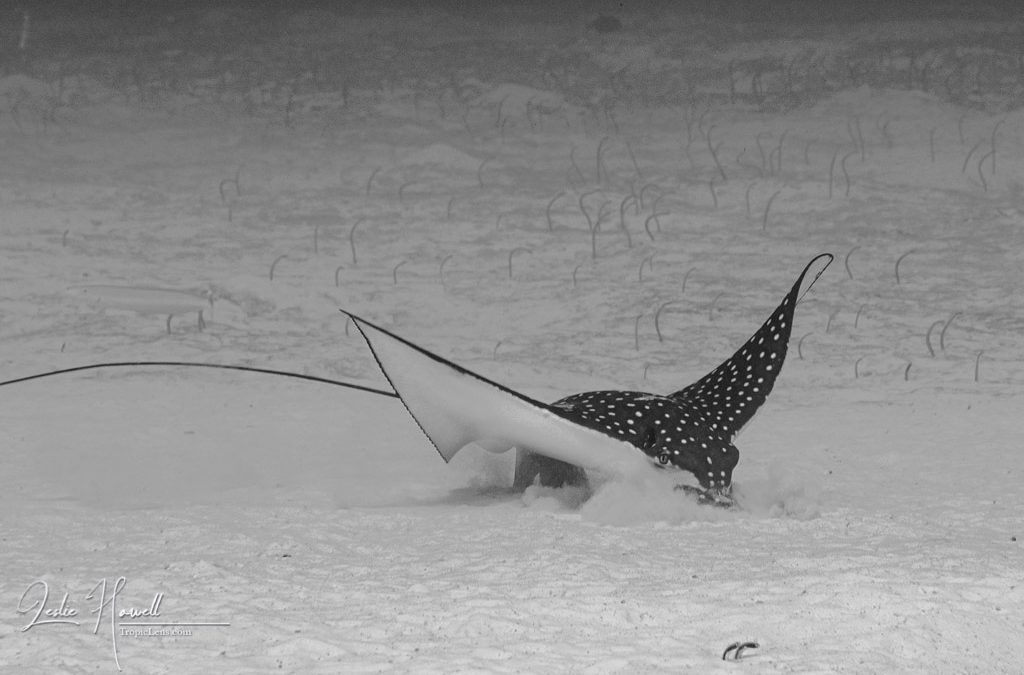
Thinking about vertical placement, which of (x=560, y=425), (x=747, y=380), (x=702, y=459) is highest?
(x=747, y=380)

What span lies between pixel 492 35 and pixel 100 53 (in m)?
4.81

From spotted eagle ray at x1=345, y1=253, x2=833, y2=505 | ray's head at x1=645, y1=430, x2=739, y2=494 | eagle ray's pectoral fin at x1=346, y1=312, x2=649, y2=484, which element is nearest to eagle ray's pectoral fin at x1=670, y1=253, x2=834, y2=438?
spotted eagle ray at x1=345, y1=253, x2=833, y2=505

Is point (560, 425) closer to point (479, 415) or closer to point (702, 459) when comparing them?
point (479, 415)

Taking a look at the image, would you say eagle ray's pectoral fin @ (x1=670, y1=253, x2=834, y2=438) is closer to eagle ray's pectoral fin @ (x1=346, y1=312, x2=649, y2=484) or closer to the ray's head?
the ray's head

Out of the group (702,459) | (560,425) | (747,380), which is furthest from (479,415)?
→ (747,380)

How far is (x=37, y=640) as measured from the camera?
3.20 m

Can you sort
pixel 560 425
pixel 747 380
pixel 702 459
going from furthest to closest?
pixel 747 380 → pixel 702 459 → pixel 560 425

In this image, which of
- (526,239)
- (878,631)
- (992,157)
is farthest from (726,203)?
(878,631)

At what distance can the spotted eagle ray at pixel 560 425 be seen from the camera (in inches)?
176

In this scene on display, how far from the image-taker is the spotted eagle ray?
14.7 ft

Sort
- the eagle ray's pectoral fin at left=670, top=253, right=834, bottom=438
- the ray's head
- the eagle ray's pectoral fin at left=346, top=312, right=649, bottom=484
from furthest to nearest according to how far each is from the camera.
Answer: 1. the eagle ray's pectoral fin at left=670, top=253, right=834, bottom=438
2. the ray's head
3. the eagle ray's pectoral fin at left=346, top=312, right=649, bottom=484

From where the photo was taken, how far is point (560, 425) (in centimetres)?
454

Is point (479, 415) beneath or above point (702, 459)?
above

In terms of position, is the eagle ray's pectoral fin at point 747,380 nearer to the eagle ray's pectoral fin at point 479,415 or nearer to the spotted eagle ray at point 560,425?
the spotted eagle ray at point 560,425
